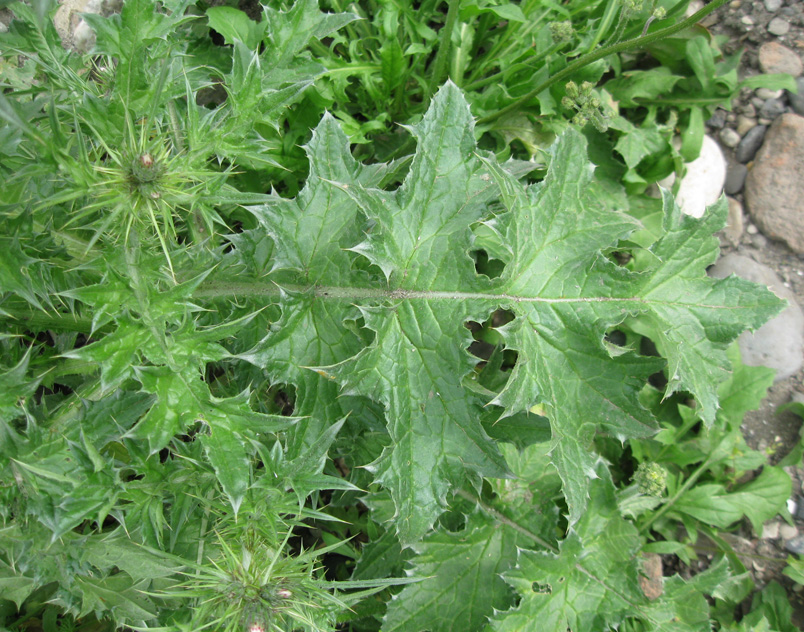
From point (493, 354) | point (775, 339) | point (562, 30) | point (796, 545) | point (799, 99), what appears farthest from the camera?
point (799, 99)

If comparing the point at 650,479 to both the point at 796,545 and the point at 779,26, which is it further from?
the point at 779,26

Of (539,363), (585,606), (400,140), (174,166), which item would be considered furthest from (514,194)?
(585,606)

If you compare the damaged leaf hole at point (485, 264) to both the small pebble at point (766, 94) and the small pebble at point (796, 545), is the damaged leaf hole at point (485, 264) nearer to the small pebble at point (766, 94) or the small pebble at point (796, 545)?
the small pebble at point (766, 94)

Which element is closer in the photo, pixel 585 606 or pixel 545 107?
pixel 585 606

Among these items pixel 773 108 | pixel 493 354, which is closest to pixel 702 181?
pixel 773 108

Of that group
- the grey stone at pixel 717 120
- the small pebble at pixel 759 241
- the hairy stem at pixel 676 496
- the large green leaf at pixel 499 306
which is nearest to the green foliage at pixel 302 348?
the large green leaf at pixel 499 306

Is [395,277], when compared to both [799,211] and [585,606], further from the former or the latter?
[799,211]
